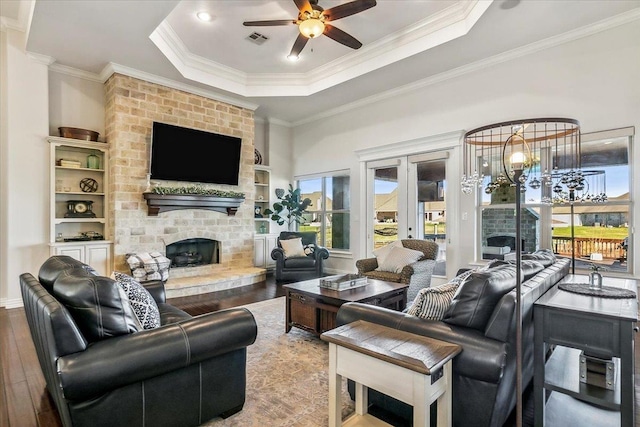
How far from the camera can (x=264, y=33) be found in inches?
185

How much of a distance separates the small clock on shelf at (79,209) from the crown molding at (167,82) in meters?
2.11

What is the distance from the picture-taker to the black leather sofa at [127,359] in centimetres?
151

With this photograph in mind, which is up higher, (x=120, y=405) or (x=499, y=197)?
(x=499, y=197)

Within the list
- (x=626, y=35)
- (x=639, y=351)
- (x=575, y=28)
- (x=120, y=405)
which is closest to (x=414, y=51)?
(x=575, y=28)

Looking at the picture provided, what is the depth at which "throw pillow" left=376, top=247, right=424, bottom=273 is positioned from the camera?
→ 4531mm

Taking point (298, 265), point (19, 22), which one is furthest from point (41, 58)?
point (298, 265)

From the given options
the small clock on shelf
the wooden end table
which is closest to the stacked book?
the small clock on shelf

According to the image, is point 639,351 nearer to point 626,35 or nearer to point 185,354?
point 626,35

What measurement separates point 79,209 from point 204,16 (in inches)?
140

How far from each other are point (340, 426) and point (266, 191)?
21.2 ft

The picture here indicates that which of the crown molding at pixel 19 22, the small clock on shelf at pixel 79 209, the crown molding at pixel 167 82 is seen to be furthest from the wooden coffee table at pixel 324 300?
the crown molding at pixel 19 22

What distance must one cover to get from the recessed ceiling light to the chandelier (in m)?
3.64

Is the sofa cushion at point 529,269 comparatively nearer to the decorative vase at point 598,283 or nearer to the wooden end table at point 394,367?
the decorative vase at point 598,283

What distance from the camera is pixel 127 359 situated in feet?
5.27
